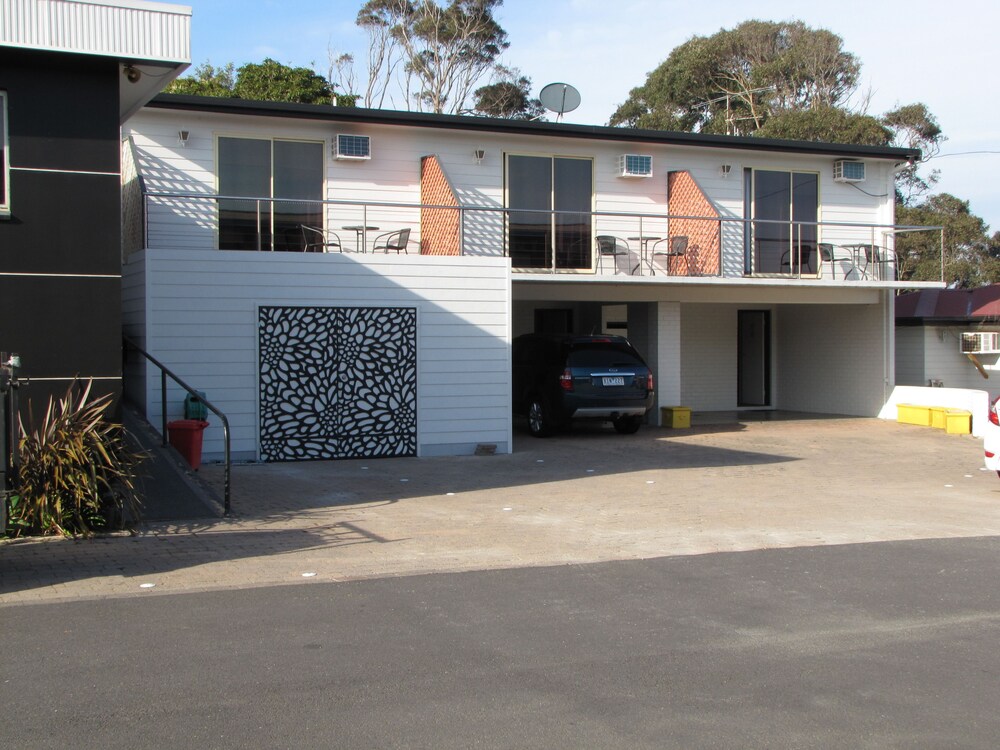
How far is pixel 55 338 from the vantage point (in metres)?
9.66

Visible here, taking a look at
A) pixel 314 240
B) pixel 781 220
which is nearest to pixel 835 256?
pixel 781 220

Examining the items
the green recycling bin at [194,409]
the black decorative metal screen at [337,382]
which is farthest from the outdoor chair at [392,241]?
the green recycling bin at [194,409]

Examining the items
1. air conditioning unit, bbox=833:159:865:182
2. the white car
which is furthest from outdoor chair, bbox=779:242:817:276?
the white car

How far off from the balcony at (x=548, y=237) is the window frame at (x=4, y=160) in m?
5.43

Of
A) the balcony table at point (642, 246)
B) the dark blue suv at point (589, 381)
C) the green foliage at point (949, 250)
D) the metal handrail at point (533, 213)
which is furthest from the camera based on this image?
the green foliage at point (949, 250)

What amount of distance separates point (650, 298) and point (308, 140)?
7175 mm

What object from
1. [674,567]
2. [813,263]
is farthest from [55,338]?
[813,263]

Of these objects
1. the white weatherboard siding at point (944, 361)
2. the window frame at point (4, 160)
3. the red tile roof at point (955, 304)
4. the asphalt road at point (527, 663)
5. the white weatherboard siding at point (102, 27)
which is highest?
the white weatherboard siding at point (102, 27)

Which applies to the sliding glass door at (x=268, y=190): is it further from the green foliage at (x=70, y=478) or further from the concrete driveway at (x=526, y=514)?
the green foliage at (x=70, y=478)

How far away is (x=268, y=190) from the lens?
17.7 m

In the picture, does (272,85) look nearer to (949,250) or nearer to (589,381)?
(589,381)

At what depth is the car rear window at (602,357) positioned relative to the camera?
17578 millimetres

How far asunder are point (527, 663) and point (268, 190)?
13.4 metres

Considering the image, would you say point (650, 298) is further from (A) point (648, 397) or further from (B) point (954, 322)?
(B) point (954, 322)
